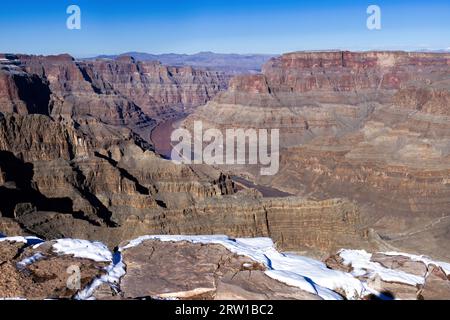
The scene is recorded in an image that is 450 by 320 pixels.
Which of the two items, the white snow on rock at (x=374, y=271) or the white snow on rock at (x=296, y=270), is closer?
the white snow on rock at (x=296, y=270)

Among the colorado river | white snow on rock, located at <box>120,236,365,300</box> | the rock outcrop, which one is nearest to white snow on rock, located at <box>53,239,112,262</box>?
white snow on rock, located at <box>120,236,365,300</box>

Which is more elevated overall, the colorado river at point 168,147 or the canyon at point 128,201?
the canyon at point 128,201

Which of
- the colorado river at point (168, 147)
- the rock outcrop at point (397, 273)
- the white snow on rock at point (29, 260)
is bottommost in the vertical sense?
the colorado river at point (168, 147)

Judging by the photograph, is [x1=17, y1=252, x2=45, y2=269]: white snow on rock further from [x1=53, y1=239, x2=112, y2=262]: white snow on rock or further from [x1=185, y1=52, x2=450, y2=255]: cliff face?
[x1=185, y1=52, x2=450, y2=255]: cliff face

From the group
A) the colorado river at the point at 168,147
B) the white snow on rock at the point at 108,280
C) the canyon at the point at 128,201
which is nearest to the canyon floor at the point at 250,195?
the white snow on rock at the point at 108,280

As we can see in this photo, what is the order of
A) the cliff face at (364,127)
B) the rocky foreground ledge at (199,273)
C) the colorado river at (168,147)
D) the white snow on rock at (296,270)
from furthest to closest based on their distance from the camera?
the colorado river at (168,147) < the cliff face at (364,127) < the white snow on rock at (296,270) < the rocky foreground ledge at (199,273)

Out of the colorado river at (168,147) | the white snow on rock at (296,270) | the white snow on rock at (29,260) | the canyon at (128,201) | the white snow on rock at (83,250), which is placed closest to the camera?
the white snow on rock at (296,270)

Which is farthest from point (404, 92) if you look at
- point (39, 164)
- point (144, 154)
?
point (39, 164)

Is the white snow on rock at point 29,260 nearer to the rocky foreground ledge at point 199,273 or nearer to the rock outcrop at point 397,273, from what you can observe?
the rocky foreground ledge at point 199,273
